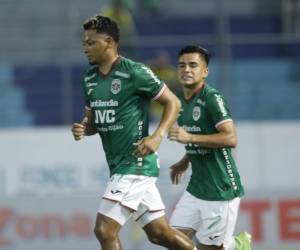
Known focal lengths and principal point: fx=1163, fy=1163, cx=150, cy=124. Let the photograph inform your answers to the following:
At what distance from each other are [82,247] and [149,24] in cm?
574

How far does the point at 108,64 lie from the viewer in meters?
8.63

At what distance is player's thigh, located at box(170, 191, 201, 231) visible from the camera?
30.2 ft

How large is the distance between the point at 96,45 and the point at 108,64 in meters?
0.18

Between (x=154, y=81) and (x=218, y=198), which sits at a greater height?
(x=154, y=81)

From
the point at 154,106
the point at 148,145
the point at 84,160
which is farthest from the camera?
the point at 154,106

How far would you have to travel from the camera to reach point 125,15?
16.1 m

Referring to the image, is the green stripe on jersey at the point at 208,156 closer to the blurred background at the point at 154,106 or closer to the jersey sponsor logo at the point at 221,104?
the jersey sponsor logo at the point at 221,104

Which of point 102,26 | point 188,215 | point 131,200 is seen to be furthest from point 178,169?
point 102,26

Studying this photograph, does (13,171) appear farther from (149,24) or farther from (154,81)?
(154,81)

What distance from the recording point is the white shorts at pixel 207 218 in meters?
9.16

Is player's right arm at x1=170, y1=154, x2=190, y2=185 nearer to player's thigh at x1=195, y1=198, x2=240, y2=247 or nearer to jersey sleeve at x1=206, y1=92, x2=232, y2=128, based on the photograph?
player's thigh at x1=195, y1=198, x2=240, y2=247

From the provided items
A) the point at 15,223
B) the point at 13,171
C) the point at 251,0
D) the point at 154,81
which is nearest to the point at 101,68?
the point at 154,81

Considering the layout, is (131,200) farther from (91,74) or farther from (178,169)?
(178,169)

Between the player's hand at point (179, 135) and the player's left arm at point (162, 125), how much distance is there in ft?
0.15
